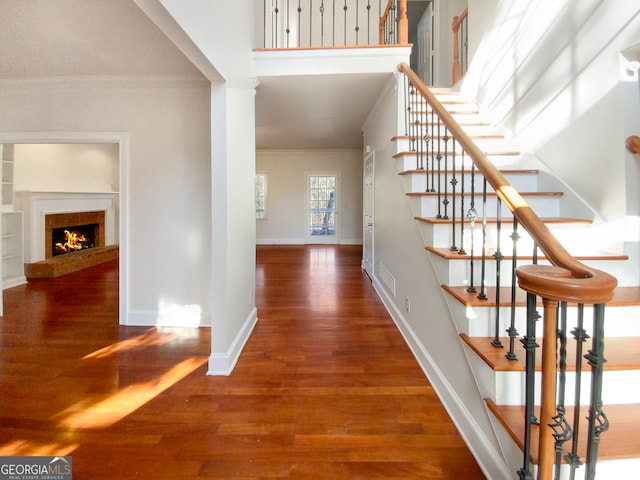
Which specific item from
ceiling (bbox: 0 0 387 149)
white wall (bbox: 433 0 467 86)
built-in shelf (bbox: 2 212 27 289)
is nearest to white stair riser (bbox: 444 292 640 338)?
ceiling (bbox: 0 0 387 149)

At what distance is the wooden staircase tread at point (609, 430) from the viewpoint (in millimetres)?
1210

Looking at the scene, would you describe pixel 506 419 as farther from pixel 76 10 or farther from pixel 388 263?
pixel 76 10

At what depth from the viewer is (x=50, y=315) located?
3.62 meters

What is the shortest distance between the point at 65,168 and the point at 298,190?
5.18 meters

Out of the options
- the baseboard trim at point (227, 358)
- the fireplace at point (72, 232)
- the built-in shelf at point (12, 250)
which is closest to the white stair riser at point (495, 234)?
the baseboard trim at point (227, 358)

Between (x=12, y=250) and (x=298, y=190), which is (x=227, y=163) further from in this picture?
(x=298, y=190)

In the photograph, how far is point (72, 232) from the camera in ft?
20.9

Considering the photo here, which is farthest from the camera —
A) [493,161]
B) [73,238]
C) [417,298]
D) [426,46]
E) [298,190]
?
[298,190]

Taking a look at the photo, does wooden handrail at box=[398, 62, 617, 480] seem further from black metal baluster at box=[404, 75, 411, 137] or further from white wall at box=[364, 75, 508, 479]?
black metal baluster at box=[404, 75, 411, 137]

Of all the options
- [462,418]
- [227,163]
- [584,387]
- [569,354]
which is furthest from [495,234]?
[227,163]

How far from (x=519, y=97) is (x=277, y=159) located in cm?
690

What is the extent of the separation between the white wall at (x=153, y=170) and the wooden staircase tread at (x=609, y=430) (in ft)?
9.04

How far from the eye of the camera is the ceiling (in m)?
2.09

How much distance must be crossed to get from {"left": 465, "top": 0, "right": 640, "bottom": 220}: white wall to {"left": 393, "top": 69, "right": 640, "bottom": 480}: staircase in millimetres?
239
